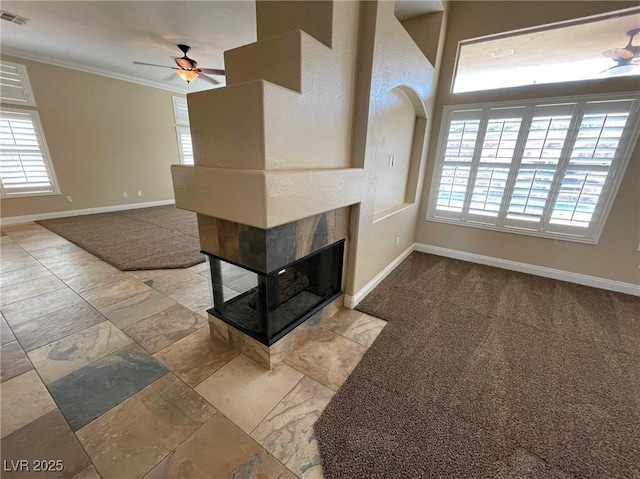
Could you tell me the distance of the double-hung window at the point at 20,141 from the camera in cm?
424

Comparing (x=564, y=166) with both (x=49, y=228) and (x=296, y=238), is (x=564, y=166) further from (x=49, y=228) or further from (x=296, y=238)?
(x=49, y=228)

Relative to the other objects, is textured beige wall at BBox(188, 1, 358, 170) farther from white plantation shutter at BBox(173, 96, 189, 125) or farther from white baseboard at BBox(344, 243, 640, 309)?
white plantation shutter at BBox(173, 96, 189, 125)

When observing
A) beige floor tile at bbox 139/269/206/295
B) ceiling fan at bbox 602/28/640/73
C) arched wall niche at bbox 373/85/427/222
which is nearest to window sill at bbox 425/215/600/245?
arched wall niche at bbox 373/85/427/222

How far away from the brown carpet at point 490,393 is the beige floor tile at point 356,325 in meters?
0.08

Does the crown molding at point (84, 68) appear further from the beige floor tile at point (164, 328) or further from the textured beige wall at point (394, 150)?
the textured beige wall at point (394, 150)

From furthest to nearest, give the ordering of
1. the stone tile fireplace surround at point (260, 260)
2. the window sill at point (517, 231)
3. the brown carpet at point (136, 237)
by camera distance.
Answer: the brown carpet at point (136, 237) → the window sill at point (517, 231) → the stone tile fireplace surround at point (260, 260)

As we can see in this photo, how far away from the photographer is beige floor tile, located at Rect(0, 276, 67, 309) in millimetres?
2387

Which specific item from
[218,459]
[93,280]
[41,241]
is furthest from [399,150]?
[41,241]

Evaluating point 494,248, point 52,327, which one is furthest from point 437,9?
point 52,327

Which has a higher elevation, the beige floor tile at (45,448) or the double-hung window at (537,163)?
the double-hung window at (537,163)

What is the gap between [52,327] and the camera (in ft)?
6.68

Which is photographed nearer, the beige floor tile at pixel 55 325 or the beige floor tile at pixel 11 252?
the beige floor tile at pixel 55 325

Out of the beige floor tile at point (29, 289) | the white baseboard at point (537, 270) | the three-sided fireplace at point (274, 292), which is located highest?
the three-sided fireplace at point (274, 292)

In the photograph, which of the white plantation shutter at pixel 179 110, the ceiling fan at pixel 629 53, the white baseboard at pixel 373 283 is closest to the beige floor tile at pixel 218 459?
the white baseboard at pixel 373 283
